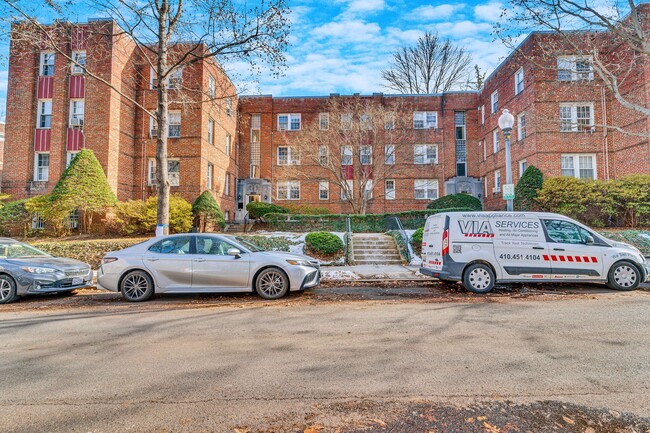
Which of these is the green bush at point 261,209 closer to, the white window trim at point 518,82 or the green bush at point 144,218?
the green bush at point 144,218

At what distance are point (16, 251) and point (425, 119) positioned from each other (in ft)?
89.2

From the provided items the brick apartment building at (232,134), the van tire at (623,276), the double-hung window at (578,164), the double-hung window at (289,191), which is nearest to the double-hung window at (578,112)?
the brick apartment building at (232,134)

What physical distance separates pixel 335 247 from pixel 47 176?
61.1ft

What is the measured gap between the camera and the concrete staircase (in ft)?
44.8

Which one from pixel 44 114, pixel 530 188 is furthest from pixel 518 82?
pixel 44 114

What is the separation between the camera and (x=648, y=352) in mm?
4219

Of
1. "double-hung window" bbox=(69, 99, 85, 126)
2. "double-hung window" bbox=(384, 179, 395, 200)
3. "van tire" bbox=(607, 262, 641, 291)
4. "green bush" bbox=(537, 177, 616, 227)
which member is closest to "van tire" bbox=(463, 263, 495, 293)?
"van tire" bbox=(607, 262, 641, 291)

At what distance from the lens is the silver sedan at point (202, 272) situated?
7855mm

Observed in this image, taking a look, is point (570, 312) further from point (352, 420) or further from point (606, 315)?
point (352, 420)

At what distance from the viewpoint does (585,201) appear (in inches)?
619

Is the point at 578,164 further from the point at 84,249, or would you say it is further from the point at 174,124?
the point at 84,249

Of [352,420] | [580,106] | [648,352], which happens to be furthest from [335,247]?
[580,106]

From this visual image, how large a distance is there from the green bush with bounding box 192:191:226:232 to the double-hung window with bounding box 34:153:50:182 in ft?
30.1

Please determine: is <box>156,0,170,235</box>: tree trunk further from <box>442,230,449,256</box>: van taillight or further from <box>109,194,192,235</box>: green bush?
<box>442,230,449,256</box>: van taillight
